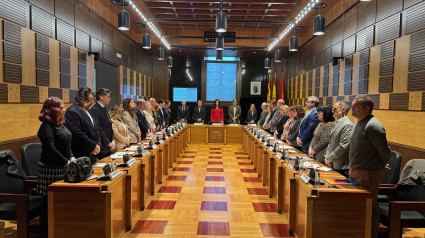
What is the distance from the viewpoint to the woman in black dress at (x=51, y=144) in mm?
2735

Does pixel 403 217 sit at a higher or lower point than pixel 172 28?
lower

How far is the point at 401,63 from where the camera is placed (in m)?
4.97

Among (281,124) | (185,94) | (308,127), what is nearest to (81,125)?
(308,127)

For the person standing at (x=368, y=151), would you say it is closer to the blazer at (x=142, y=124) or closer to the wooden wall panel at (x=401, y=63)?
the wooden wall panel at (x=401, y=63)

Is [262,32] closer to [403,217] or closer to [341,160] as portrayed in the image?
[341,160]

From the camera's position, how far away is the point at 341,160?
3.33 metres

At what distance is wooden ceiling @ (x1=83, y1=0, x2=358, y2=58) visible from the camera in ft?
25.6

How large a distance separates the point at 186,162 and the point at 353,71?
4.32 meters

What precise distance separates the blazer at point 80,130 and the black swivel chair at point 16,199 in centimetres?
58

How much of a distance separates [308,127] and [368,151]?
1.84 meters

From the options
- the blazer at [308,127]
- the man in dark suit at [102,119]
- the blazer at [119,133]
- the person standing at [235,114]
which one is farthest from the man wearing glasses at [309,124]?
the person standing at [235,114]

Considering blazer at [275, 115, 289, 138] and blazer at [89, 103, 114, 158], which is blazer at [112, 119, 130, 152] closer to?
blazer at [89, 103, 114, 158]

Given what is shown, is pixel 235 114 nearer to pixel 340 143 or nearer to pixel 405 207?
pixel 340 143

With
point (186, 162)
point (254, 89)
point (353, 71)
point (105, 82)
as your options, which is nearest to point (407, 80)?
point (353, 71)
